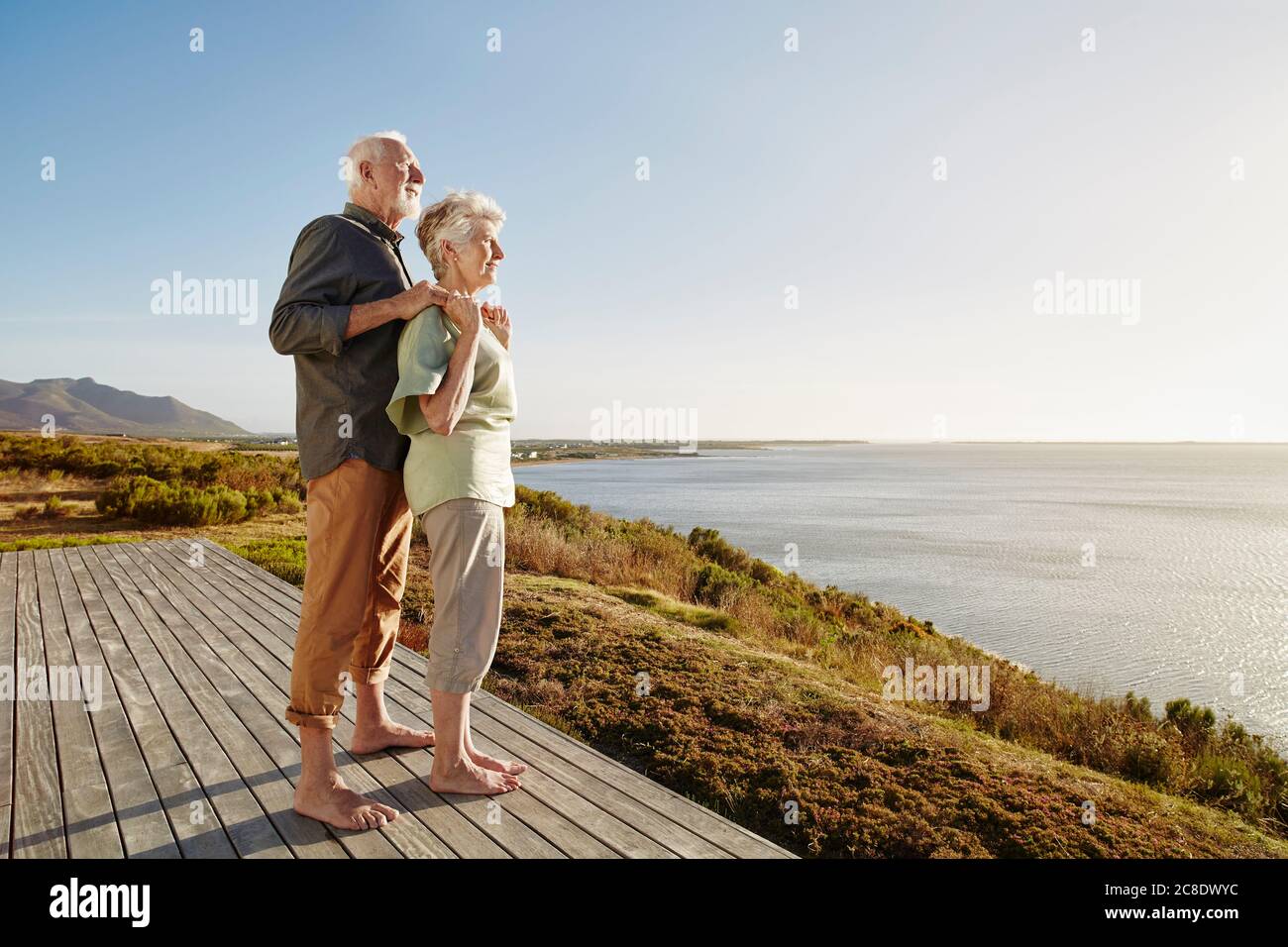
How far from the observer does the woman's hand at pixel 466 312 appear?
2215 millimetres

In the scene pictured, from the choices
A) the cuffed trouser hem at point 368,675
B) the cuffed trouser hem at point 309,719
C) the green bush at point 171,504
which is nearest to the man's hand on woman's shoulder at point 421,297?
the cuffed trouser hem at point 309,719

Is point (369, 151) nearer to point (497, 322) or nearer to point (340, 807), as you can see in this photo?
point (497, 322)

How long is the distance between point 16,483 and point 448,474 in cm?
1845

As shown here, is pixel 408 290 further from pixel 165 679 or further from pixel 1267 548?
pixel 1267 548

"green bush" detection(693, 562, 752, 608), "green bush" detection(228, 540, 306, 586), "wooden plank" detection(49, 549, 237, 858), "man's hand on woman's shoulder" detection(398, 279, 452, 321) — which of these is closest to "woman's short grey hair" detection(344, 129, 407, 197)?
"man's hand on woman's shoulder" detection(398, 279, 452, 321)

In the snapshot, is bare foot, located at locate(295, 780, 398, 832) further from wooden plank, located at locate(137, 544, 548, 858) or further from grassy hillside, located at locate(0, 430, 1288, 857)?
grassy hillside, located at locate(0, 430, 1288, 857)

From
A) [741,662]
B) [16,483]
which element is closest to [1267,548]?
[741,662]

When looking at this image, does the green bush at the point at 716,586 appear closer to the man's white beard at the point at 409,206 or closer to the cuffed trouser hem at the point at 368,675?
the cuffed trouser hem at the point at 368,675

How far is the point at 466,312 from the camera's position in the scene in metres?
2.22

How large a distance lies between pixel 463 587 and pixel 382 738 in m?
1.01

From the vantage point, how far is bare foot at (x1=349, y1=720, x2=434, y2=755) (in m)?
2.89

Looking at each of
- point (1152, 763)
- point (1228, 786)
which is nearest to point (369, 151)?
point (1152, 763)

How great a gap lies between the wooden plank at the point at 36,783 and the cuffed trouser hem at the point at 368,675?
943 millimetres

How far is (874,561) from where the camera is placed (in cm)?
2106
